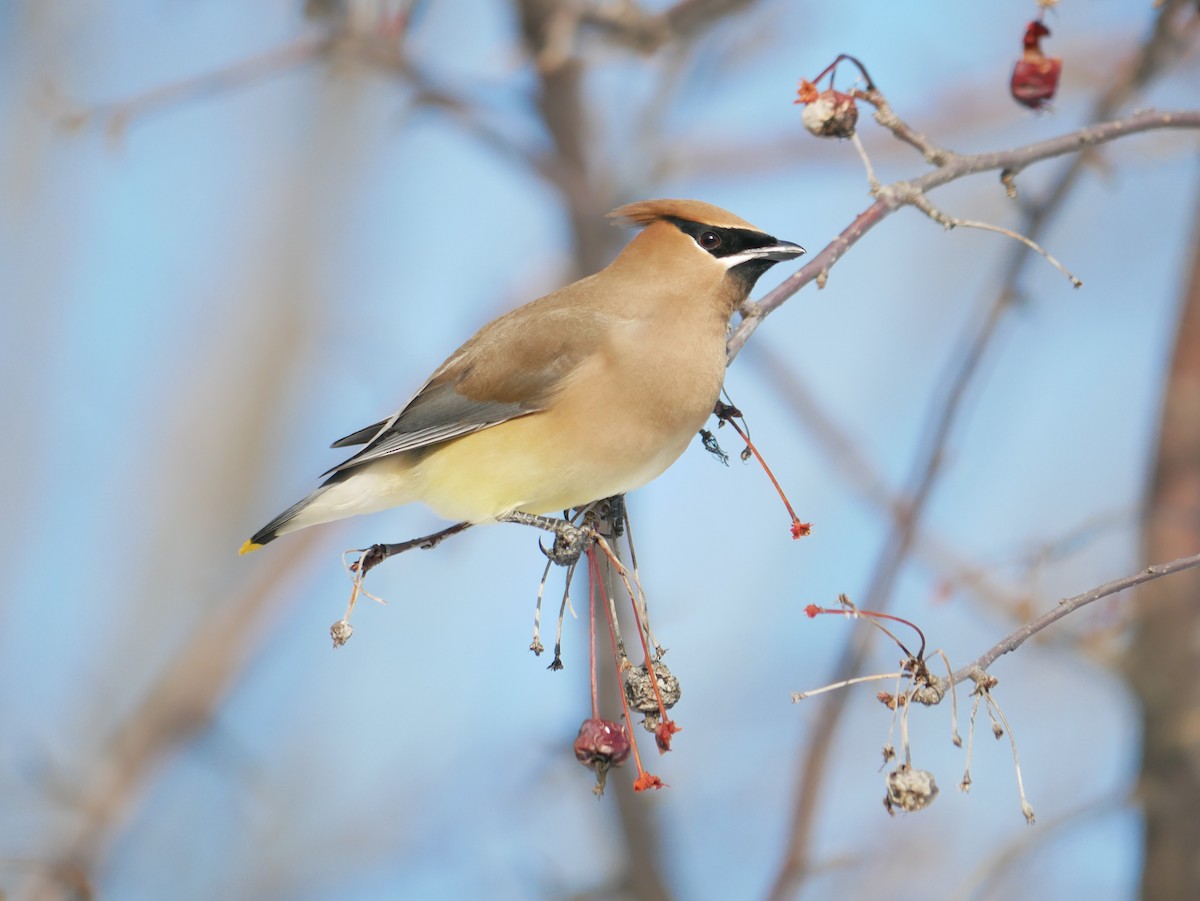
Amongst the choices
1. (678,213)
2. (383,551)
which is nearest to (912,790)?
(383,551)

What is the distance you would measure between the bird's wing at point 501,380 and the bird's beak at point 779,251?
1.57 ft

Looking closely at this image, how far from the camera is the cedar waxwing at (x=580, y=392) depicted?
3629mm

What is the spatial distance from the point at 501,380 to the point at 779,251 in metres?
0.83

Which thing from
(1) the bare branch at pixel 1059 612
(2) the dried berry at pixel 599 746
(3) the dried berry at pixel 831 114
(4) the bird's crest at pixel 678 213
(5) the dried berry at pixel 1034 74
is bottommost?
(1) the bare branch at pixel 1059 612

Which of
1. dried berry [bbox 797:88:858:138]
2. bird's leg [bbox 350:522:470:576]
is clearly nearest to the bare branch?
dried berry [bbox 797:88:858:138]

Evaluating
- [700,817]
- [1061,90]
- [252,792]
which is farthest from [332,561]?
[1061,90]

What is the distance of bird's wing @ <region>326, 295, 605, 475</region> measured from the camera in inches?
152

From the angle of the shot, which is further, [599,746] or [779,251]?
[779,251]

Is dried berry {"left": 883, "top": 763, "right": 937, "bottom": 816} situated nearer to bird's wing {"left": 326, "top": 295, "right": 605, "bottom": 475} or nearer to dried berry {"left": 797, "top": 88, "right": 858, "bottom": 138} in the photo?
dried berry {"left": 797, "top": 88, "right": 858, "bottom": 138}

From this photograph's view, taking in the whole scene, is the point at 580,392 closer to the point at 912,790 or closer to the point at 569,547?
the point at 569,547

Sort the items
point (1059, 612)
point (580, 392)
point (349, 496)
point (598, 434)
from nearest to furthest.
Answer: point (1059, 612) < point (598, 434) < point (580, 392) < point (349, 496)

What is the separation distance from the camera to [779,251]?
12.1 feet

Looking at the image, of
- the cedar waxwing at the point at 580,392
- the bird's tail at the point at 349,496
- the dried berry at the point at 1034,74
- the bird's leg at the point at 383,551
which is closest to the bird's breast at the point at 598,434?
the cedar waxwing at the point at 580,392

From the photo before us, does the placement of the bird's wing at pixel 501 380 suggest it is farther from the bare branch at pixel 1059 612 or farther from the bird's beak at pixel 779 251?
the bare branch at pixel 1059 612
